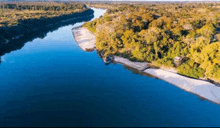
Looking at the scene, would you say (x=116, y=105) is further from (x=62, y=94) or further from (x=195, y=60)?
(x=195, y=60)

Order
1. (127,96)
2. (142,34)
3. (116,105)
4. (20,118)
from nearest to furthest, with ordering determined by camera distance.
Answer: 1. (20,118)
2. (116,105)
3. (127,96)
4. (142,34)

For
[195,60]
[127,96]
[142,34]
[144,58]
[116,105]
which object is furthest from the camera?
[142,34]

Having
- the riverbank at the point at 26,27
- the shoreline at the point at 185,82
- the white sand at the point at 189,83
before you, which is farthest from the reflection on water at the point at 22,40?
the white sand at the point at 189,83

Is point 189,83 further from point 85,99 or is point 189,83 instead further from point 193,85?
point 85,99

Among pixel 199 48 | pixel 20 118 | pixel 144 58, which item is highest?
pixel 199 48

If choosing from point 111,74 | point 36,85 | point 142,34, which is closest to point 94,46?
point 142,34

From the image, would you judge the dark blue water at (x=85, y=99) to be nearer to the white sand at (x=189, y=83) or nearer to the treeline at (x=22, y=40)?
the white sand at (x=189, y=83)

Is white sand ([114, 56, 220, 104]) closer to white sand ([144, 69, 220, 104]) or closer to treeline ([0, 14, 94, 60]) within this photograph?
white sand ([144, 69, 220, 104])
